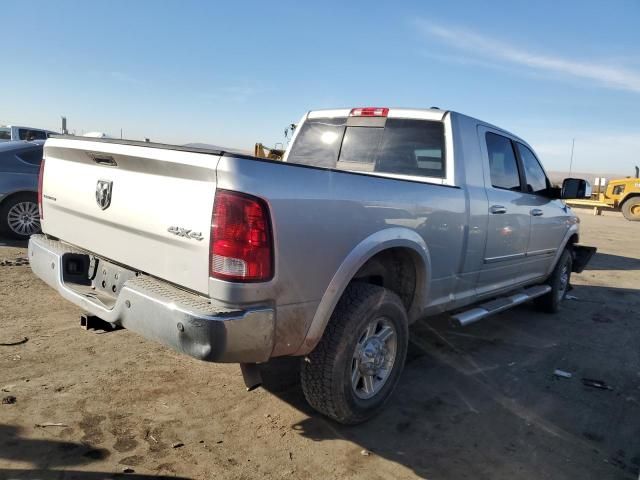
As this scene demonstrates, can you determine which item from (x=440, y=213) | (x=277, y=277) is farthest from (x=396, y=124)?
(x=277, y=277)

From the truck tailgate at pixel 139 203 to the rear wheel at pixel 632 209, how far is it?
947 inches

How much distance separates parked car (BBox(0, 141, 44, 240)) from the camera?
7.48m

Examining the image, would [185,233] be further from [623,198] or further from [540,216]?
[623,198]

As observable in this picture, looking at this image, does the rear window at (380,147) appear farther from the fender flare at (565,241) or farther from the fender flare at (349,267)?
the fender flare at (565,241)

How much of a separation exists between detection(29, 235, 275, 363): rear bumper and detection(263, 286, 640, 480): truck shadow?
100 cm

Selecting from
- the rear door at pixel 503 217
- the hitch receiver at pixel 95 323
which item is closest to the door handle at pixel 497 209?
the rear door at pixel 503 217

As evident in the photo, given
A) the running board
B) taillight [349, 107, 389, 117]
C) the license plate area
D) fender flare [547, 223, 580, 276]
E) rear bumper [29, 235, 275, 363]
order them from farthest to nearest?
fender flare [547, 223, 580, 276] < taillight [349, 107, 389, 117] < the running board < the license plate area < rear bumper [29, 235, 275, 363]

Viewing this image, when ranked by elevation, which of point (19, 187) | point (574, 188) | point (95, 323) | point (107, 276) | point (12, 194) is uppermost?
point (574, 188)

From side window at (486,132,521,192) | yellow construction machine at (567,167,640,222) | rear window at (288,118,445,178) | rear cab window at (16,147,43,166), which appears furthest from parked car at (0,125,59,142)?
yellow construction machine at (567,167,640,222)

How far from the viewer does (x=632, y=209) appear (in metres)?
22.0

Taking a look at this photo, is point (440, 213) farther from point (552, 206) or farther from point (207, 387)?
point (552, 206)

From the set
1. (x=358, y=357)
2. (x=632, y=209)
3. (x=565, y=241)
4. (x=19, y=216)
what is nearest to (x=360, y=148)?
(x=358, y=357)

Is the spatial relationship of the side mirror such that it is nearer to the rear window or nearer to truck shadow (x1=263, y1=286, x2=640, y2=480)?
truck shadow (x1=263, y1=286, x2=640, y2=480)

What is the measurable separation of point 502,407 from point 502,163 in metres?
2.25
